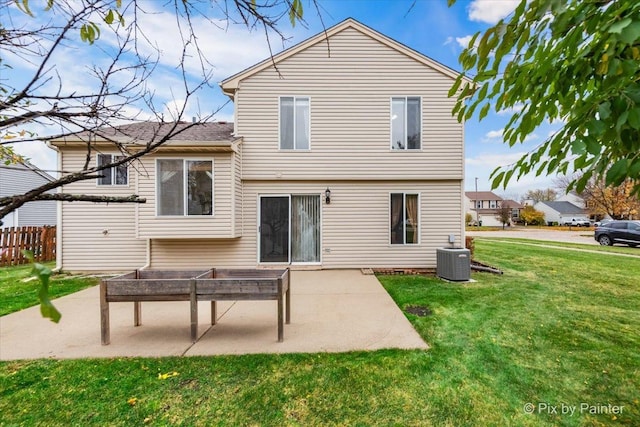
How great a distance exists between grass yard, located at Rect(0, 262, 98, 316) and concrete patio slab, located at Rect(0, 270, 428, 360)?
1.59 feet

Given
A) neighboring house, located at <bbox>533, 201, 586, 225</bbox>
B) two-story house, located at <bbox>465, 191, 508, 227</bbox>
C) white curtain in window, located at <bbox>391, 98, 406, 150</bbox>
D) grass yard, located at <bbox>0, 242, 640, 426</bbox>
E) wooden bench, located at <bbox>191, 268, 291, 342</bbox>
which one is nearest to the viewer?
grass yard, located at <bbox>0, 242, 640, 426</bbox>

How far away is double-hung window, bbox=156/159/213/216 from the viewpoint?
7973 millimetres

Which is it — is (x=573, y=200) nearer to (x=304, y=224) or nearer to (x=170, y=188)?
(x=304, y=224)

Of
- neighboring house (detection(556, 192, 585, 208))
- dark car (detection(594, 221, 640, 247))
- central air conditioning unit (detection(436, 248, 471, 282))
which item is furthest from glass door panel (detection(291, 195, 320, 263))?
neighboring house (detection(556, 192, 585, 208))

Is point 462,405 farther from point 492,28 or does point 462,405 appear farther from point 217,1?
point 217,1

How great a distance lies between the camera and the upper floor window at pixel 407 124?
29.0 feet

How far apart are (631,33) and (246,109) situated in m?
8.40

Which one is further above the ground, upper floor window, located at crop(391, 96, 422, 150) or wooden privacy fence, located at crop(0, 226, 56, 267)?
upper floor window, located at crop(391, 96, 422, 150)

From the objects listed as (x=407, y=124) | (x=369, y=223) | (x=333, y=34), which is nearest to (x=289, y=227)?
(x=369, y=223)

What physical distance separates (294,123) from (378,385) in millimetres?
7232

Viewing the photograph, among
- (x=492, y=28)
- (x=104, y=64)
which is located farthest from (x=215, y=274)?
(x=492, y=28)

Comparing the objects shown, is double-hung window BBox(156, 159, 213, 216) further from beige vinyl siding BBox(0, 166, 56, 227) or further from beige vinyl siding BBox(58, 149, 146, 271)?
beige vinyl siding BBox(0, 166, 56, 227)

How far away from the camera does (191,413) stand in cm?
270

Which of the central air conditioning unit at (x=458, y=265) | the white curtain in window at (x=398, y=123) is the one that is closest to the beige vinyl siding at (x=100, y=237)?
the white curtain in window at (x=398, y=123)
